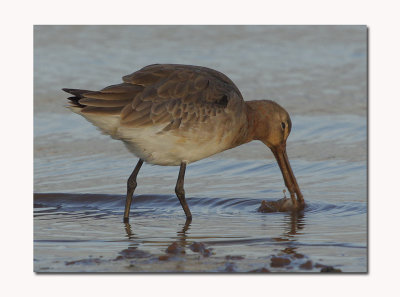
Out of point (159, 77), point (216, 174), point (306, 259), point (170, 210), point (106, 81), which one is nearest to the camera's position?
point (306, 259)

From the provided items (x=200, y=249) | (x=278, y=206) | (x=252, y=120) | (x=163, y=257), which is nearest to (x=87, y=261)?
(x=163, y=257)

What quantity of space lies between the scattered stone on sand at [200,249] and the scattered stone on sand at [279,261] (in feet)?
1.88

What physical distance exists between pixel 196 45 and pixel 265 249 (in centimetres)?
774

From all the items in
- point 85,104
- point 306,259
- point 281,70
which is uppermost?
point 281,70

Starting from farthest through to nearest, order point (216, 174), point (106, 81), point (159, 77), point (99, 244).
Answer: point (106, 81), point (216, 174), point (159, 77), point (99, 244)

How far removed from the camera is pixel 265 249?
713 cm

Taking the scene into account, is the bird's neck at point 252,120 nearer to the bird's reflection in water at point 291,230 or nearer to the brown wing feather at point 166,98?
the brown wing feather at point 166,98

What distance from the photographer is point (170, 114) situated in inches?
316

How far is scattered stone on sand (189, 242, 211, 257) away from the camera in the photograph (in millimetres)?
6961

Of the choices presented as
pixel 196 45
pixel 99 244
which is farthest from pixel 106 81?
pixel 99 244

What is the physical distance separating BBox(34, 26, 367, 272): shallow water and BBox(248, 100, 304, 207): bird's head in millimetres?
271

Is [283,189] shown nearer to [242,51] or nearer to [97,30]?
[242,51]

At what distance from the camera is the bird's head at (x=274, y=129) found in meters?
9.05

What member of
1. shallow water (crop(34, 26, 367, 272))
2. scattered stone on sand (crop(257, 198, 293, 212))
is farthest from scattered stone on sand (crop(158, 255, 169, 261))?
scattered stone on sand (crop(257, 198, 293, 212))
